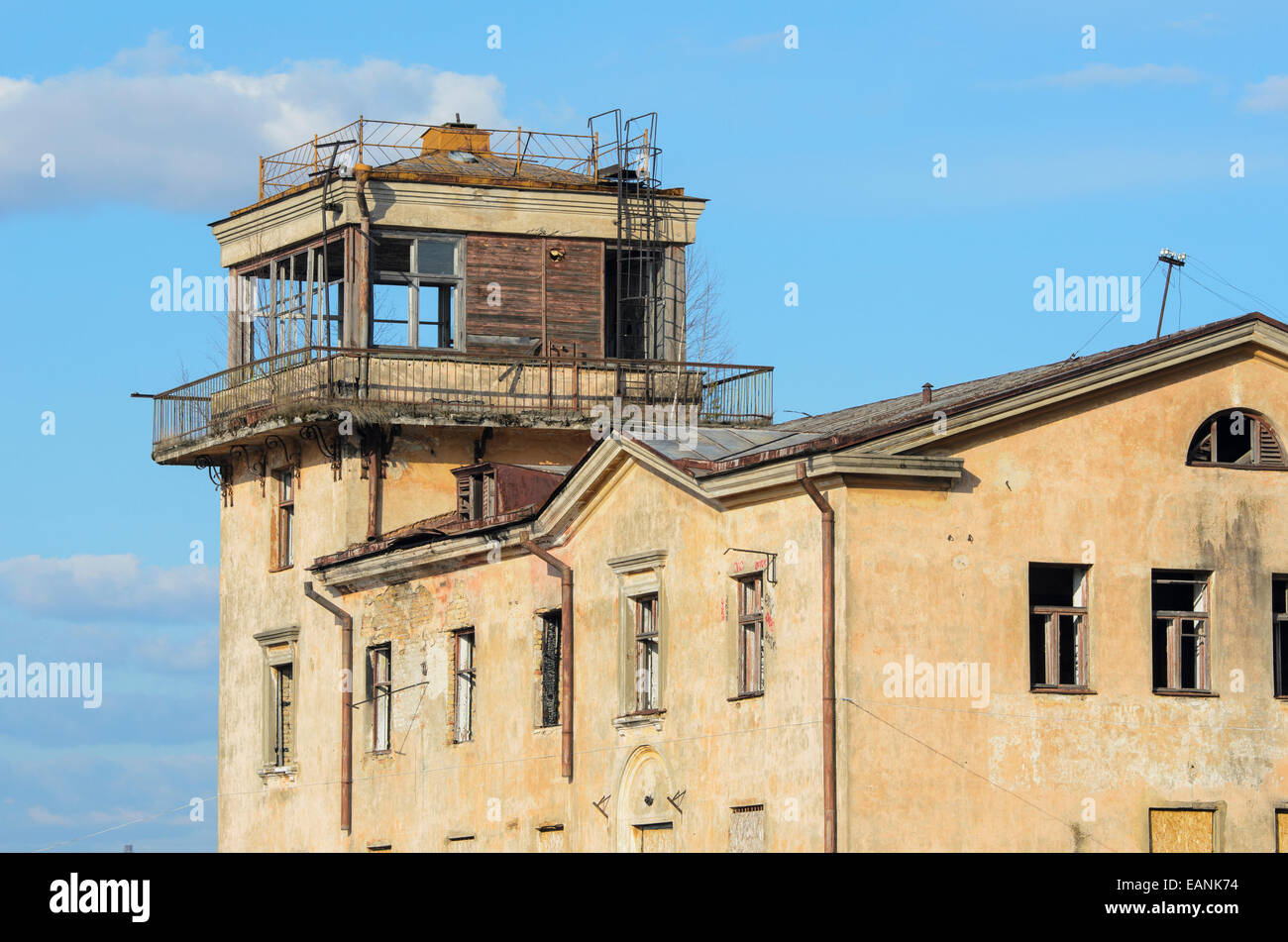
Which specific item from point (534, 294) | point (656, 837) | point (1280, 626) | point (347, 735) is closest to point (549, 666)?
point (656, 837)

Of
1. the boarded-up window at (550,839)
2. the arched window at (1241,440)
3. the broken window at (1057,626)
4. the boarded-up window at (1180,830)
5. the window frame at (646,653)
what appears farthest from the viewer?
the boarded-up window at (550,839)

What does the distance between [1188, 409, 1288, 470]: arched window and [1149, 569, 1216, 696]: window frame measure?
1573 mm

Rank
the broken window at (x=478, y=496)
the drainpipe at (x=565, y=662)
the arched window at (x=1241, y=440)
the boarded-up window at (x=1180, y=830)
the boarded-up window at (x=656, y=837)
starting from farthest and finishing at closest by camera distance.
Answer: the broken window at (x=478, y=496) < the drainpipe at (x=565, y=662) < the boarded-up window at (x=656, y=837) < the arched window at (x=1241, y=440) < the boarded-up window at (x=1180, y=830)

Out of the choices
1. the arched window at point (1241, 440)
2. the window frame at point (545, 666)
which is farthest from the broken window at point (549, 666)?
the arched window at point (1241, 440)

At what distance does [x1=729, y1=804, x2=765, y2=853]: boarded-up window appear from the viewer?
2630cm

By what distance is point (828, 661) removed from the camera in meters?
25.3

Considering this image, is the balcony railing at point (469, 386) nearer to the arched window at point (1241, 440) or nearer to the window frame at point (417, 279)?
the window frame at point (417, 279)

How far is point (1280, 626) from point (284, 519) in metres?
19.1

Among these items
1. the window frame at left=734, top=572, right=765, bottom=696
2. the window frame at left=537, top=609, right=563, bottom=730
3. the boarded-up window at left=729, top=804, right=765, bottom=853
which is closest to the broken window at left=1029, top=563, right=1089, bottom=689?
the window frame at left=734, top=572, right=765, bottom=696

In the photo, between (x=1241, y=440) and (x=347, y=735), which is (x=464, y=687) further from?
(x=1241, y=440)

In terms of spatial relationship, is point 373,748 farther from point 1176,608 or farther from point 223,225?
point 1176,608

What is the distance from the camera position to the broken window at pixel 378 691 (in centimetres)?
3625

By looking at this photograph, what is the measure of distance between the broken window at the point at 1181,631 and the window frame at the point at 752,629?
471cm
